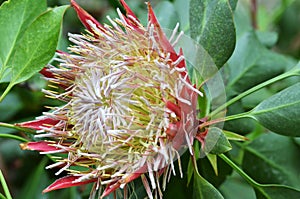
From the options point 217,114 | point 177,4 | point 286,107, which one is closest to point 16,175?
point 177,4

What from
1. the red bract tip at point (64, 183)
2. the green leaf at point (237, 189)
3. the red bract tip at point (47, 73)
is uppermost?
the red bract tip at point (47, 73)

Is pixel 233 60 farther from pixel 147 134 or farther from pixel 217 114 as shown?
pixel 147 134

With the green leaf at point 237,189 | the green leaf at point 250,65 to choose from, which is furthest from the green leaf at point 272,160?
the green leaf at point 237,189

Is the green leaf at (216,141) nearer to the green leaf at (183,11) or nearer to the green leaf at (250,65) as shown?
the green leaf at (250,65)

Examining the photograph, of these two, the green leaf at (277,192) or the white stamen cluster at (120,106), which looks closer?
the white stamen cluster at (120,106)

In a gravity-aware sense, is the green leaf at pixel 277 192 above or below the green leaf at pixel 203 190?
below

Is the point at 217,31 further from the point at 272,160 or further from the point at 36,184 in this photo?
the point at 36,184

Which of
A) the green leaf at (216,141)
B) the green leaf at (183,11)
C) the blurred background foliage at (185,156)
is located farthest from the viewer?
the green leaf at (183,11)
